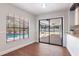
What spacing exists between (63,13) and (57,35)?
1413mm

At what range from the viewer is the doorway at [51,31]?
4.95 metres

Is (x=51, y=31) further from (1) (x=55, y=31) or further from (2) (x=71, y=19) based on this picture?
(2) (x=71, y=19)

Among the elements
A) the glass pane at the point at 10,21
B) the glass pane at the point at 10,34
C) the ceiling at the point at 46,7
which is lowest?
the glass pane at the point at 10,34

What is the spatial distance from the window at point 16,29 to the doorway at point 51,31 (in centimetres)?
130

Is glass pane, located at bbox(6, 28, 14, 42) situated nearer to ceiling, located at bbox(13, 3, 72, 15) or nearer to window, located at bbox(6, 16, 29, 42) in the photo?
window, located at bbox(6, 16, 29, 42)

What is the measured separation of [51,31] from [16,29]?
7.80 feet

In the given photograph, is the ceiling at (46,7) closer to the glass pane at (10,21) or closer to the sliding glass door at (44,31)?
the glass pane at (10,21)

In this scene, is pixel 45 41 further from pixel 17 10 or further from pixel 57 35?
pixel 17 10

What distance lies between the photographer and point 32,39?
5.56m

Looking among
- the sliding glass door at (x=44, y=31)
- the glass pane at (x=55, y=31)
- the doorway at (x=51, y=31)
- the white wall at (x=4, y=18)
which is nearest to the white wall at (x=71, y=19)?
the doorway at (x=51, y=31)

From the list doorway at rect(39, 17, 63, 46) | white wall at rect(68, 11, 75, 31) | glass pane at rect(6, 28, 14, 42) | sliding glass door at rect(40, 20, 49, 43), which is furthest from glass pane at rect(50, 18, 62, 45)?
glass pane at rect(6, 28, 14, 42)

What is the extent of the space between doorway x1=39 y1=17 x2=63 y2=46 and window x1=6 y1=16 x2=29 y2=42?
130 cm

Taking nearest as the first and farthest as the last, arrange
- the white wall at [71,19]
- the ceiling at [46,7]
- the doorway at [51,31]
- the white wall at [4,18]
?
the white wall at [4,18] → the ceiling at [46,7] → the white wall at [71,19] → the doorway at [51,31]

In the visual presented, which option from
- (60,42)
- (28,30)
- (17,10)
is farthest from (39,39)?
(17,10)
